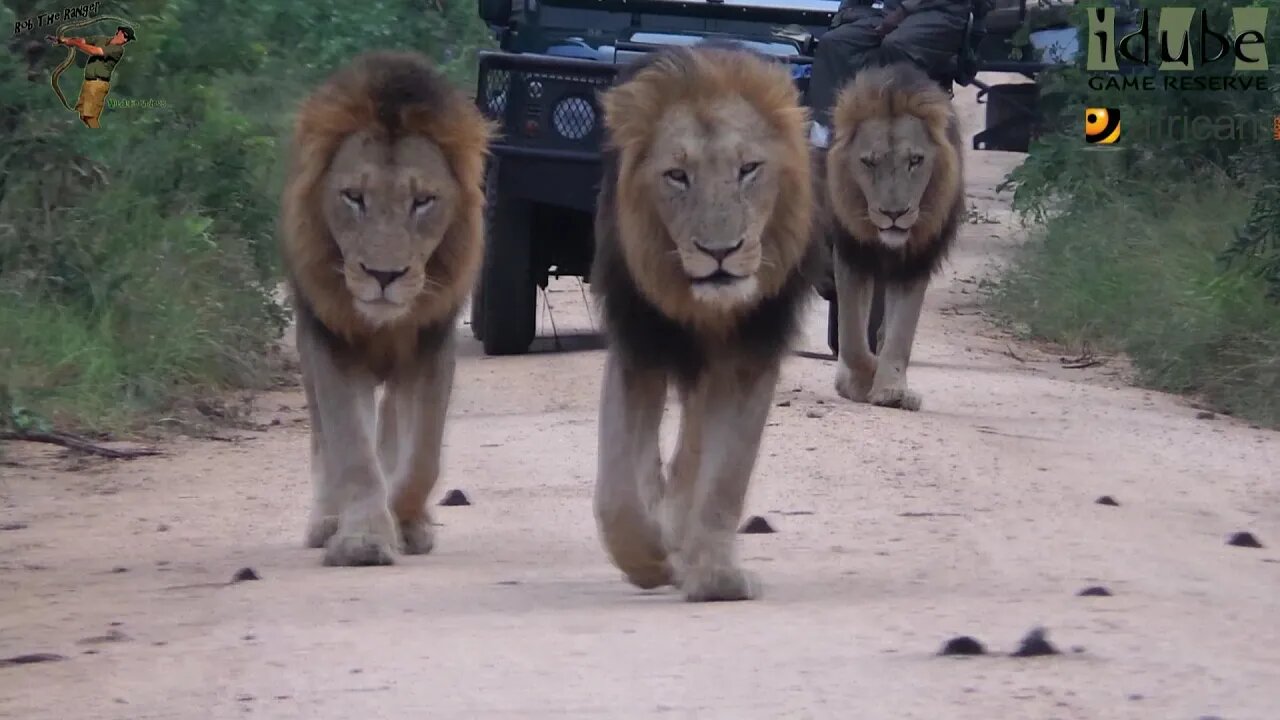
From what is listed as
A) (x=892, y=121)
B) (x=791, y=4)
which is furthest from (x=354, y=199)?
(x=791, y=4)

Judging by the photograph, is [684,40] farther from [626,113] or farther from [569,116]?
[626,113]

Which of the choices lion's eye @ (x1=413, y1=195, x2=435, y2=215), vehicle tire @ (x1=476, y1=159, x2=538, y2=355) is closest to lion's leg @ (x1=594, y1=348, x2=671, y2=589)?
lion's eye @ (x1=413, y1=195, x2=435, y2=215)

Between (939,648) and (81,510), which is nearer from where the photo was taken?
(939,648)

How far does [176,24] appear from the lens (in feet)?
35.9

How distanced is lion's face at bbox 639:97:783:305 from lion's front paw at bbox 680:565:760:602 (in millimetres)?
578

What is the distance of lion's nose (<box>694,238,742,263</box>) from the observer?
15.3ft

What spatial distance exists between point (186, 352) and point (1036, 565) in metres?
4.93

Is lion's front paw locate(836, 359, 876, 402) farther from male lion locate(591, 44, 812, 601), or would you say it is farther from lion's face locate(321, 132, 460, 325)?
male lion locate(591, 44, 812, 601)

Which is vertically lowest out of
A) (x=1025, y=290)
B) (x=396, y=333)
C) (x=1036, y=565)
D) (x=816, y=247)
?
(x=1025, y=290)

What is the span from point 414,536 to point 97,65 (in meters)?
5.19

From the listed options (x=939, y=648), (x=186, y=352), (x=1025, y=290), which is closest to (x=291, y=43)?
(x=1025, y=290)

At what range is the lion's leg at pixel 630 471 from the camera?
4.71 meters

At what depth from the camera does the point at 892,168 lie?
8.75 meters

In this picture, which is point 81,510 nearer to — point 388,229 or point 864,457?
point 388,229
